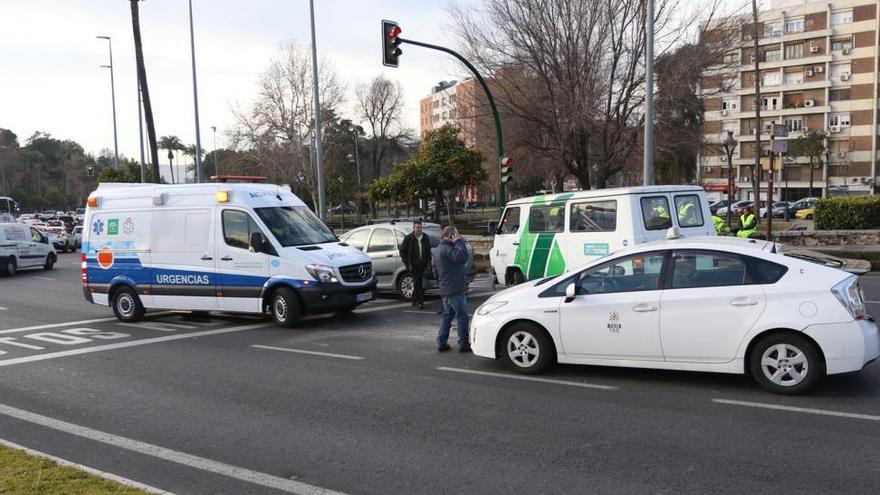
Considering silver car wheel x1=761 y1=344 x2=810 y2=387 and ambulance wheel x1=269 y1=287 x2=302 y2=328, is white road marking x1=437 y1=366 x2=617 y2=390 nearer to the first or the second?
silver car wheel x1=761 y1=344 x2=810 y2=387

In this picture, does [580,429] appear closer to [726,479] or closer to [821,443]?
[726,479]

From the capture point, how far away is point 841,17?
64625mm

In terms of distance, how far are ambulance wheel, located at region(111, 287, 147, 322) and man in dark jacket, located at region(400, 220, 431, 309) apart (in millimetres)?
4966

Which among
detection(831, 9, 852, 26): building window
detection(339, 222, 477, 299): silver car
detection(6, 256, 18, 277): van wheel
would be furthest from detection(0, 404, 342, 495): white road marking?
detection(831, 9, 852, 26): building window

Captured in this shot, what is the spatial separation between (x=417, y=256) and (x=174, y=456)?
8.38 m

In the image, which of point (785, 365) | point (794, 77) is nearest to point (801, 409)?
point (785, 365)

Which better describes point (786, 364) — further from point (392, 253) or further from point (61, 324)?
point (61, 324)

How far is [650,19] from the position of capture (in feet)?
59.3

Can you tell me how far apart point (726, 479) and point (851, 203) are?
23.2 metres

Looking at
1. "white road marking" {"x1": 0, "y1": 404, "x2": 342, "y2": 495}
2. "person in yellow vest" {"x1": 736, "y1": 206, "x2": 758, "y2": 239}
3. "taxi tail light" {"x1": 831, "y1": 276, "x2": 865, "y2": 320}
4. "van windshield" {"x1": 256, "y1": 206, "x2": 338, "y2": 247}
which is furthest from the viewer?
"person in yellow vest" {"x1": 736, "y1": 206, "x2": 758, "y2": 239}

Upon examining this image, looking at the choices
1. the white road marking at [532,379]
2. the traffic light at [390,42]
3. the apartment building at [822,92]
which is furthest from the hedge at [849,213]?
the apartment building at [822,92]

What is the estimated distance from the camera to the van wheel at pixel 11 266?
22.5m

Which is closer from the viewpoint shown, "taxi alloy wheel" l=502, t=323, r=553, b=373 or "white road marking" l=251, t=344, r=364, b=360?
"taxi alloy wheel" l=502, t=323, r=553, b=373

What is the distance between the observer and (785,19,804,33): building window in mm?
66375
